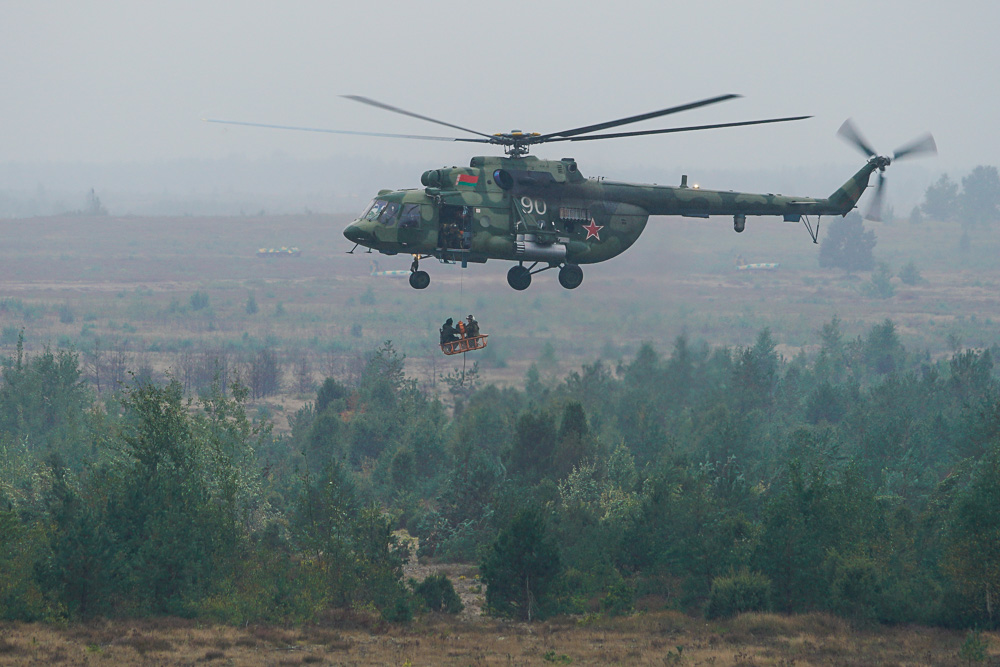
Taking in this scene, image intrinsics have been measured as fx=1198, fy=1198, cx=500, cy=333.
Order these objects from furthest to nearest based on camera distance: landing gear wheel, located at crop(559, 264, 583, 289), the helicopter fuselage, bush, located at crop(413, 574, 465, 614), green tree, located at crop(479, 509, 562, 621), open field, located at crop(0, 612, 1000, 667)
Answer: bush, located at crop(413, 574, 465, 614), green tree, located at crop(479, 509, 562, 621), open field, located at crop(0, 612, 1000, 667), landing gear wheel, located at crop(559, 264, 583, 289), the helicopter fuselage

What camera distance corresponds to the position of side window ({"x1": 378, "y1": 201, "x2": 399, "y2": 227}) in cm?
4175

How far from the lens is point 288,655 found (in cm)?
5597

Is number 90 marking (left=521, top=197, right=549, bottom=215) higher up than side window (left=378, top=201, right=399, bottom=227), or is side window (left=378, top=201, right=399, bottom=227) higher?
number 90 marking (left=521, top=197, right=549, bottom=215)

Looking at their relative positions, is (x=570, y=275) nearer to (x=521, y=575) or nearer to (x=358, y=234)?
(x=358, y=234)

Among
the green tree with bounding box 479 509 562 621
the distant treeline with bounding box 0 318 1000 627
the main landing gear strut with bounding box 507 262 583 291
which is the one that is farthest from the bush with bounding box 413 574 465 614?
the main landing gear strut with bounding box 507 262 583 291

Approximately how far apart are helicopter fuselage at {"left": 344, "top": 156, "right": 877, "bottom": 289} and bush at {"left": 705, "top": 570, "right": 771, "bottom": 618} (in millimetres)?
24020

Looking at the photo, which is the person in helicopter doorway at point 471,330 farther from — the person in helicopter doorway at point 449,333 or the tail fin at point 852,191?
the tail fin at point 852,191

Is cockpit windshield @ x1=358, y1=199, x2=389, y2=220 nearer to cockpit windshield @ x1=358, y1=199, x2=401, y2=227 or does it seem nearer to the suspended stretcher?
cockpit windshield @ x1=358, y1=199, x2=401, y2=227

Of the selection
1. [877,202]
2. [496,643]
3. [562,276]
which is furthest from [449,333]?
[496,643]

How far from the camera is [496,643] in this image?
58875 mm

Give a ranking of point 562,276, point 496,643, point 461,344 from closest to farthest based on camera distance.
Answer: point 461,344
point 562,276
point 496,643

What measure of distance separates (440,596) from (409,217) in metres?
31.4

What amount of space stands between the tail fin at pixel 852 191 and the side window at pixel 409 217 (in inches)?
720

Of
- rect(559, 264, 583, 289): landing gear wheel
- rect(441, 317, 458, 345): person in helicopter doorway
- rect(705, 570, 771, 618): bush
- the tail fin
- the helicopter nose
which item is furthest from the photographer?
rect(705, 570, 771, 618): bush
